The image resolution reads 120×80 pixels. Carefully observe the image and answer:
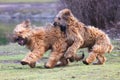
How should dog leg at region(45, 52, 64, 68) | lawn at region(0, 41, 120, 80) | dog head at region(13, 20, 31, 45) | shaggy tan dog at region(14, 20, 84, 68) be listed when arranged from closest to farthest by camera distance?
lawn at region(0, 41, 120, 80)
dog head at region(13, 20, 31, 45)
shaggy tan dog at region(14, 20, 84, 68)
dog leg at region(45, 52, 64, 68)

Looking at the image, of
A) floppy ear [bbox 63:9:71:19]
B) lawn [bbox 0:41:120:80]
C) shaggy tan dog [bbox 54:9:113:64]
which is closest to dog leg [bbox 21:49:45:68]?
lawn [bbox 0:41:120:80]

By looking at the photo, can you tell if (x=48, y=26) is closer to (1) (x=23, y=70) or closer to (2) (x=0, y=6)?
(1) (x=23, y=70)

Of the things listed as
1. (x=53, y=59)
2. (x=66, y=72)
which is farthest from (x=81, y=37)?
(x=66, y=72)

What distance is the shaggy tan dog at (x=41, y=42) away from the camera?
15.5 meters

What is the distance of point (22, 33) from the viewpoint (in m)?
15.5

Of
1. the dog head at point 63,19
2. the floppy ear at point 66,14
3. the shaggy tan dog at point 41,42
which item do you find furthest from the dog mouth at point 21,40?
the floppy ear at point 66,14

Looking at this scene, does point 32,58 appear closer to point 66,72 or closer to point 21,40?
point 21,40

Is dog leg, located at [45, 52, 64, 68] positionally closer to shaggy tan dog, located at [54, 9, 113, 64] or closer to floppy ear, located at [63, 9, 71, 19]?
shaggy tan dog, located at [54, 9, 113, 64]

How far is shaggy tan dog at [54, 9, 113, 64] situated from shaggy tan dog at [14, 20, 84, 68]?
0.23 meters

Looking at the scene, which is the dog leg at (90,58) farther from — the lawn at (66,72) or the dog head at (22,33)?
the dog head at (22,33)

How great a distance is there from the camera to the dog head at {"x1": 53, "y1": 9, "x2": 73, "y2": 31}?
52.0 feet

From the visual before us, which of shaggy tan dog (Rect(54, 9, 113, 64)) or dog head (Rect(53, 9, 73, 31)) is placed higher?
dog head (Rect(53, 9, 73, 31))

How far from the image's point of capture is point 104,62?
1650 cm

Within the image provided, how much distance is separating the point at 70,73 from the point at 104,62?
7.56ft
